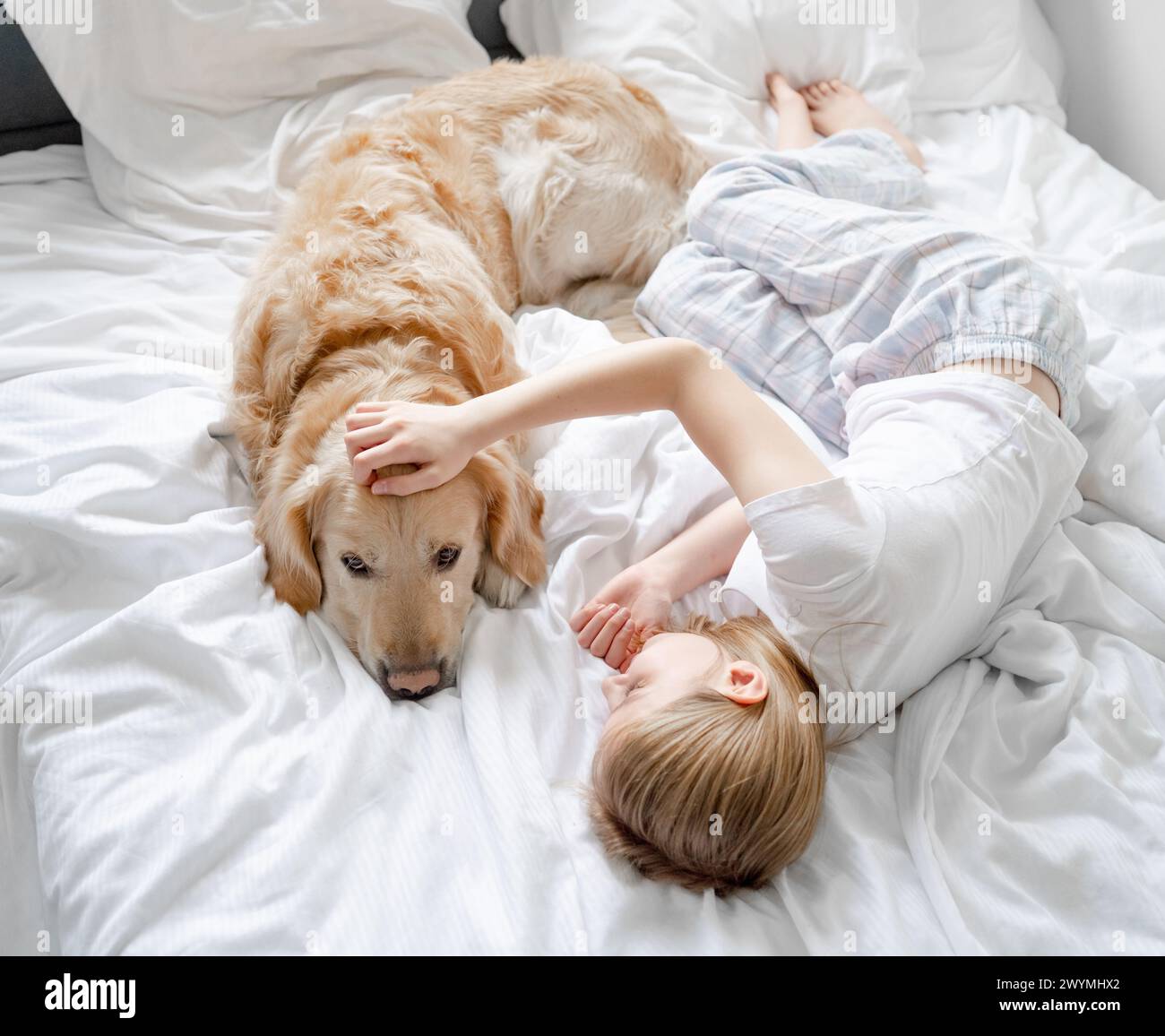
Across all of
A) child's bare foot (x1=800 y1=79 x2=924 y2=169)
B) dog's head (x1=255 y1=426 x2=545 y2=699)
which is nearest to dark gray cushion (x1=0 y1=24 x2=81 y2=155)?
dog's head (x1=255 y1=426 x2=545 y2=699)

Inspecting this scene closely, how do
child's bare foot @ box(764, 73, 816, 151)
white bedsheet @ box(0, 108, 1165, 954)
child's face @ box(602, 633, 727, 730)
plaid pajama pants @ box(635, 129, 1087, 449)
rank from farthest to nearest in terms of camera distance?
child's bare foot @ box(764, 73, 816, 151) → plaid pajama pants @ box(635, 129, 1087, 449) → child's face @ box(602, 633, 727, 730) → white bedsheet @ box(0, 108, 1165, 954)

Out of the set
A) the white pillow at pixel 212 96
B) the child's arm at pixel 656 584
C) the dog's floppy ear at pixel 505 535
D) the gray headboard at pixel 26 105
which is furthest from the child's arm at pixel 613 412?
the gray headboard at pixel 26 105

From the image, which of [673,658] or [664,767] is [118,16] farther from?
[664,767]

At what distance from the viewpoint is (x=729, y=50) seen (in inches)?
111

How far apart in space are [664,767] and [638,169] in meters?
1.73

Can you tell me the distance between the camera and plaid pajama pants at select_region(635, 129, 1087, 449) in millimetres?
1854

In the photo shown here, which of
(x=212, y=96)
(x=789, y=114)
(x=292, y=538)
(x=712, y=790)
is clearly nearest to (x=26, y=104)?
(x=212, y=96)

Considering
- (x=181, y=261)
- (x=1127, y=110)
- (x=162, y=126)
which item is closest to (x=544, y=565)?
(x=181, y=261)

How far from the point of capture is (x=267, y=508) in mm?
1690

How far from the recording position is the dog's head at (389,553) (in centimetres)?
159

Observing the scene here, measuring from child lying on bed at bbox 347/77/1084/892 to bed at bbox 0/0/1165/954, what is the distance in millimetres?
92

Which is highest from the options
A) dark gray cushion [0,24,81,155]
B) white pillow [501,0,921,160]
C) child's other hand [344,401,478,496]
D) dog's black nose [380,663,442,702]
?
white pillow [501,0,921,160]

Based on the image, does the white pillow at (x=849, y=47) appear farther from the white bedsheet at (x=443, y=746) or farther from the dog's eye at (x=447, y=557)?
the dog's eye at (x=447, y=557)

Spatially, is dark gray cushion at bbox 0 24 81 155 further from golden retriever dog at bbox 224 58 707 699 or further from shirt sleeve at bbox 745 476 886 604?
shirt sleeve at bbox 745 476 886 604
